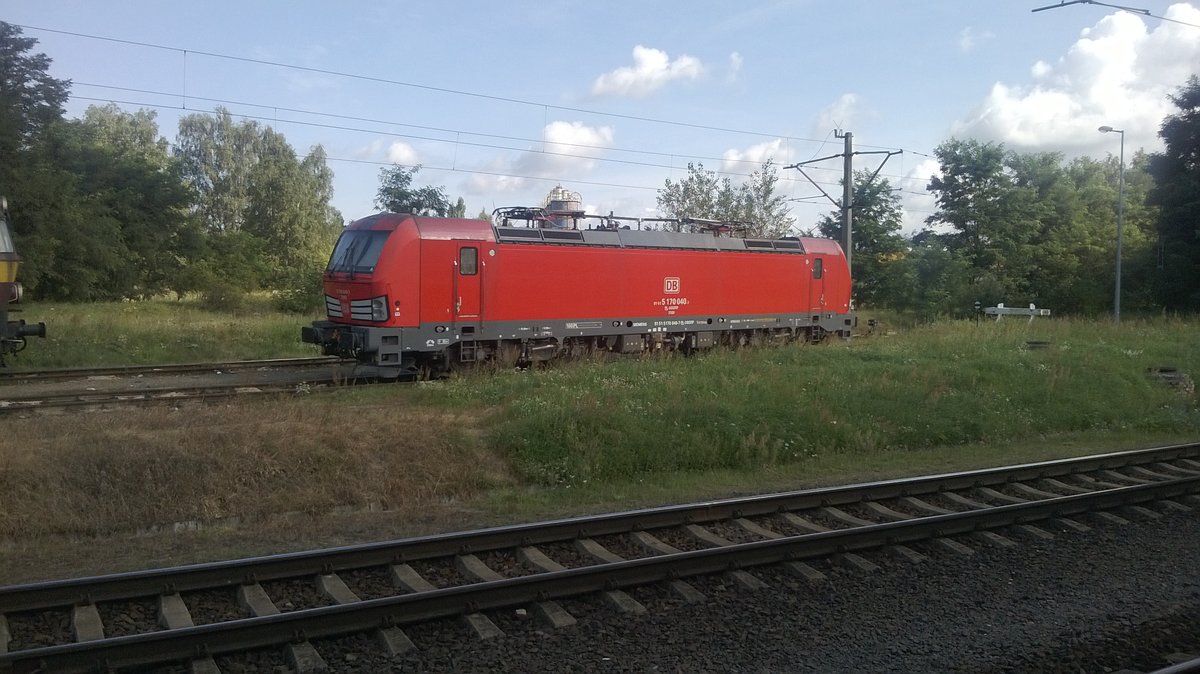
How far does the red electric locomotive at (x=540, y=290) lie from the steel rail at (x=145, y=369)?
2196 mm

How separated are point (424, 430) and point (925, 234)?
4113 centimetres

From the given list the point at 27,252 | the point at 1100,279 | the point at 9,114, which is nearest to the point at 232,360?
the point at 27,252

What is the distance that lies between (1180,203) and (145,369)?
4106 centimetres

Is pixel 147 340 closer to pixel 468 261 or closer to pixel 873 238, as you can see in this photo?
pixel 468 261

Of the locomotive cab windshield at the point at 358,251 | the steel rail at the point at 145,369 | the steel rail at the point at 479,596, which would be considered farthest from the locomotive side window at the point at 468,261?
the steel rail at the point at 479,596

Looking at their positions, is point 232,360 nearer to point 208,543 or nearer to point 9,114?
point 208,543

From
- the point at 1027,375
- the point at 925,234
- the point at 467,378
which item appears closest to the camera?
the point at 467,378

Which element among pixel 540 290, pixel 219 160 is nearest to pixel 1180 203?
pixel 540 290

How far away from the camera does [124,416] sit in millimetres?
10969

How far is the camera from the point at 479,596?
231 inches

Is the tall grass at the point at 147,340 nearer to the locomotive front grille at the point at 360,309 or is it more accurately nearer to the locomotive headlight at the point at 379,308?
the locomotive front grille at the point at 360,309

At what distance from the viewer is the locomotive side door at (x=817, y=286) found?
76.1ft

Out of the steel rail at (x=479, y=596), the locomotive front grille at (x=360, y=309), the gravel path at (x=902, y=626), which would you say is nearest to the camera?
the steel rail at (x=479, y=596)

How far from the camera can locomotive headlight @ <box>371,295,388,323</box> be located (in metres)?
15.1
